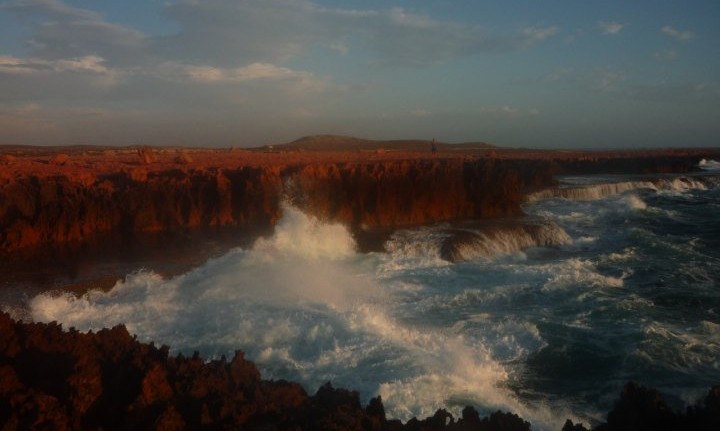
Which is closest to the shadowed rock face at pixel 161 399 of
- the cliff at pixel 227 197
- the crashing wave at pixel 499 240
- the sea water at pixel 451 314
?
the sea water at pixel 451 314

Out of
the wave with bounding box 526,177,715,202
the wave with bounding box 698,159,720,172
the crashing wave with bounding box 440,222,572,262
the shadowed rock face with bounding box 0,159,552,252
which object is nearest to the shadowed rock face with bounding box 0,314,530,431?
the crashing wave with bounding box 440,222,572,262

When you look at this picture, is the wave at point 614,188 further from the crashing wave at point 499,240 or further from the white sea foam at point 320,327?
the white sea foam at point 320,327

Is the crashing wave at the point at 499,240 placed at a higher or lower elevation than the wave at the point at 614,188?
lower

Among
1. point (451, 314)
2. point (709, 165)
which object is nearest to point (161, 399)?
point (451, 314)

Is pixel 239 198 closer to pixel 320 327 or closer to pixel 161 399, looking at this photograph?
pixel 320 327

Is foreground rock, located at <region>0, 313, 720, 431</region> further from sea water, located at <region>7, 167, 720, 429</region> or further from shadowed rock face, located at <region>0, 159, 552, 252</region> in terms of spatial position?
shadowed rock face, located at <region>0, 159, 552, 252</region>

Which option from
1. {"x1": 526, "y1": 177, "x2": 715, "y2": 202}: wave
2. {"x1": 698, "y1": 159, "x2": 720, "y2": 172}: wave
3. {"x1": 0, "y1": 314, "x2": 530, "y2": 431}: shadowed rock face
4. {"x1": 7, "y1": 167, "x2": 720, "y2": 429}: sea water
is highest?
{"x1": 698, "y1": 159, "x2": 720, "y2": 172}: wave
